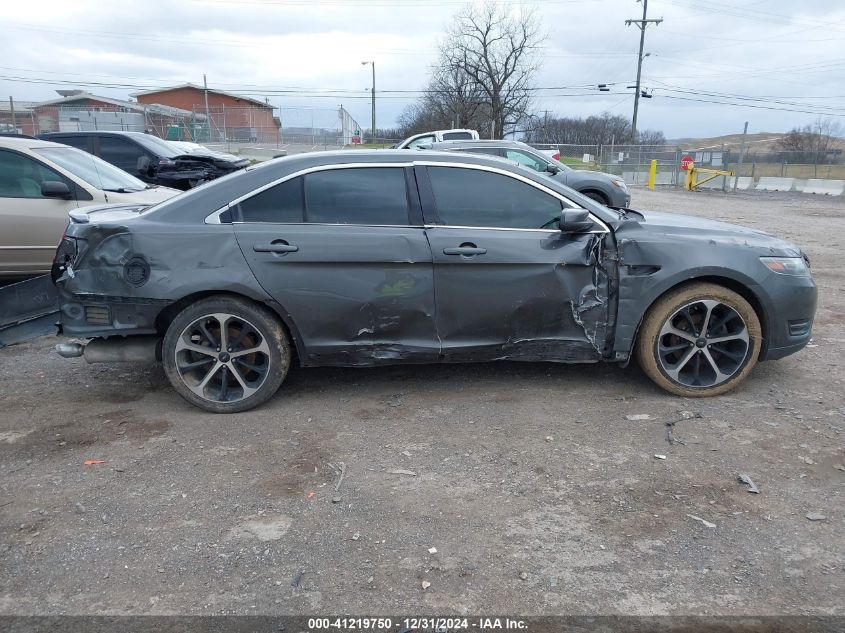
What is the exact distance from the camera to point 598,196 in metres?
12.8

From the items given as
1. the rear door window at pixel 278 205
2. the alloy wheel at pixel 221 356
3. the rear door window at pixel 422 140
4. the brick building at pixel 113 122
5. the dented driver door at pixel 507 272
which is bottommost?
the alloy wheel at pixel 221 356

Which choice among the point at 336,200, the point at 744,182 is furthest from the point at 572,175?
the point at 744,182

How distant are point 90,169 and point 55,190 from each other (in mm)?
806

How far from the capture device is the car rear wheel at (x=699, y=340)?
4387 millimetres

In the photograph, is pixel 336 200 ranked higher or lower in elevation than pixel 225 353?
higher

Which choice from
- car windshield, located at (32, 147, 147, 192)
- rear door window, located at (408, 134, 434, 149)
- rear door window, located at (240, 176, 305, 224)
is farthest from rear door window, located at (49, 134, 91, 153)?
rear door window, located at (408, 134, 434, 149)

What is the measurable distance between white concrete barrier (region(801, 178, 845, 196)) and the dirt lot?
2375 cm

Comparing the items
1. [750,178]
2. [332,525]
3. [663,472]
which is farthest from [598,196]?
[750,178]

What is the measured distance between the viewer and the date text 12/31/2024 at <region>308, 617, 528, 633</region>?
8.10ft

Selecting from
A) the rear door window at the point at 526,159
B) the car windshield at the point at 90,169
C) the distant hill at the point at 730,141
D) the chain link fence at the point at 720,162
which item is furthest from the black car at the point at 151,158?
the distant hill at the point at 730,141

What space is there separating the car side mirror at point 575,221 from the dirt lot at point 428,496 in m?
1.16

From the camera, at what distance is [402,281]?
168 inches

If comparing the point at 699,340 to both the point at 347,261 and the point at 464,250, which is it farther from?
the point at 347,261

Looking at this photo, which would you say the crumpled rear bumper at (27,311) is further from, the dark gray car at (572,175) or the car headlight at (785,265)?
the dark gray car at (572,175)
